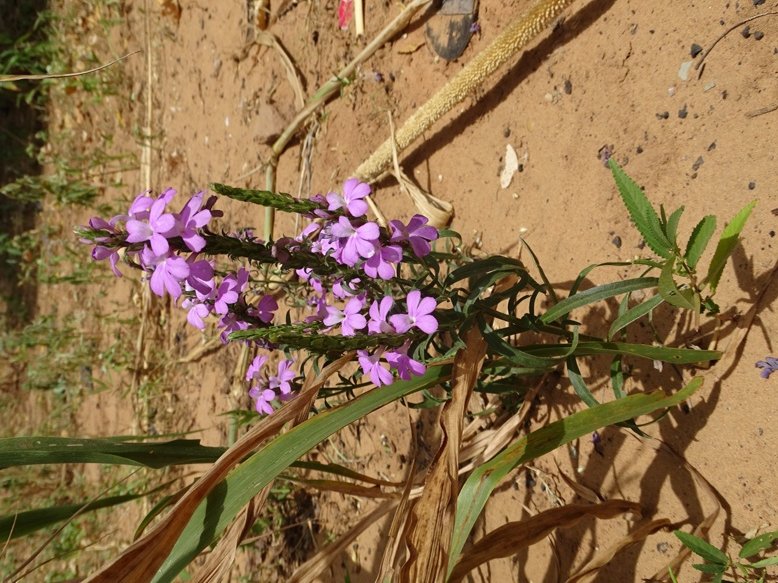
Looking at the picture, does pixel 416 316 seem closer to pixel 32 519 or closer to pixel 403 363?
pixel 403 363

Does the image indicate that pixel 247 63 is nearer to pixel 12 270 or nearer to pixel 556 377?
pixel 556 377

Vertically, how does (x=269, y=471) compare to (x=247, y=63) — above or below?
below

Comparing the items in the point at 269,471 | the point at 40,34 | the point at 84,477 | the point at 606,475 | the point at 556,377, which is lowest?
the point at 606,475

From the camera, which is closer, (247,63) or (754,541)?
(754,541)

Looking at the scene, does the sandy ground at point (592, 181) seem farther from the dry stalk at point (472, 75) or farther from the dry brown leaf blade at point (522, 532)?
the dry brown leaf blade at point (522, 532)

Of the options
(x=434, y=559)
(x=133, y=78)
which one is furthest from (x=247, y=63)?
(x=434, y=559)
